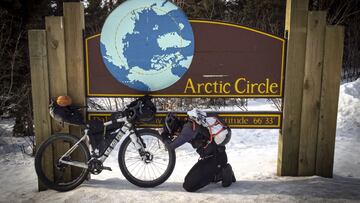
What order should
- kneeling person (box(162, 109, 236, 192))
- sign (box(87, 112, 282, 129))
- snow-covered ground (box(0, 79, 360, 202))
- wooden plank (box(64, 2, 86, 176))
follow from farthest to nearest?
sign (box(87, 112, 282, 129))
wooden plank (box(64, 2, 86, 176))
kneeling person (box(162, 109, 236, 192))
snow-covered ground (box(0, 79, 360, 202))

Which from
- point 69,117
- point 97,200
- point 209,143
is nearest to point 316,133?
point 209,143

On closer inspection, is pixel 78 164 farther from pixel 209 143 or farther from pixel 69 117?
pixel 209 143

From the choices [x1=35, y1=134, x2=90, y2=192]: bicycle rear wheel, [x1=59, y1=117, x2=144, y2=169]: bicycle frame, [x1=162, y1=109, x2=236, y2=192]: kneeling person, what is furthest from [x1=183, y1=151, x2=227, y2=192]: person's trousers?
[x1=35, y1=134, x2=90, y2=192]: bicycle rear wheel

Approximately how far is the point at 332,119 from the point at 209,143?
174 centimetres

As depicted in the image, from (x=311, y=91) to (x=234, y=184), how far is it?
5.36ft

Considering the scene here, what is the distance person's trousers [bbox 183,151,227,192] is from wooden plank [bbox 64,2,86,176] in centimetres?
165

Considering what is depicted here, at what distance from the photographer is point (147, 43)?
4461 millimetres

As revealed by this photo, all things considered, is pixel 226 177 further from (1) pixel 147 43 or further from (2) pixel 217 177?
(1) pixel 147 43

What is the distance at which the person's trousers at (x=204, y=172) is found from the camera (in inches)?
165

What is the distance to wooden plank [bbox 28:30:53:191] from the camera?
4293mm

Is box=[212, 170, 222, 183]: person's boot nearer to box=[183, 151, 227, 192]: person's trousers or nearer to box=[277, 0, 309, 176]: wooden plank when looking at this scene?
box=[183, 151, 227, 192]: person's trousers

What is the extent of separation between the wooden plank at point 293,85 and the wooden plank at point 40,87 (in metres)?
3.22

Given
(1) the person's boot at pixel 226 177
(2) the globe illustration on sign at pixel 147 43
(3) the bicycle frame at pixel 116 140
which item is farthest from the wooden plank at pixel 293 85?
(3) the bicycle frame at pixel 116 140

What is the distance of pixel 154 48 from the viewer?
4.47m
